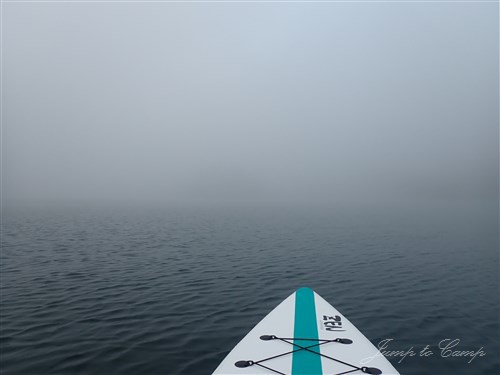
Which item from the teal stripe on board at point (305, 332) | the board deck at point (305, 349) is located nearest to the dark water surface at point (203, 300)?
the board deck at point (305, 349)

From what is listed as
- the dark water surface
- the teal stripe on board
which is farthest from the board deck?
the dark water surface

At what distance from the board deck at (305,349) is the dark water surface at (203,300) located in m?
1.67

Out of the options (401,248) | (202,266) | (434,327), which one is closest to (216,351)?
(434,327)

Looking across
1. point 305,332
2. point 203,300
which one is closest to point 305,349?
point 305,332

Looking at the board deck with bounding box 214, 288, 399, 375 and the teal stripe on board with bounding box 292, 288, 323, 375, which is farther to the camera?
the board deck with bounding box 214, 288, 399, 375

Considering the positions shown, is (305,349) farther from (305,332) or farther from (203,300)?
(203,300)

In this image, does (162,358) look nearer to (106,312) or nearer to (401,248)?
(106,312)

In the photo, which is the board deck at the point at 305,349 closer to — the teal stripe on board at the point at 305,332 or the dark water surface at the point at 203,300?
the teal stripe on board at the point at 305,332

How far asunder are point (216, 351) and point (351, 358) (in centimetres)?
454

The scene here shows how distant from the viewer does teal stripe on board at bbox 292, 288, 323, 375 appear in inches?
308

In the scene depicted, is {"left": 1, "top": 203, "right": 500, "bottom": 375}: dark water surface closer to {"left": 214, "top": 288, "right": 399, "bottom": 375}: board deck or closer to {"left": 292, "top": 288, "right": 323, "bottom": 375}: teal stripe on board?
{"left": 214, "top": 288, "right": 399, "bottom": 375}: board deck

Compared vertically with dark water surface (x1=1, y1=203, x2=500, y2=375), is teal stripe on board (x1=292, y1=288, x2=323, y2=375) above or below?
above

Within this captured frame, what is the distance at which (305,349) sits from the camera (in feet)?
28.7

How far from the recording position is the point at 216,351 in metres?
10.8
